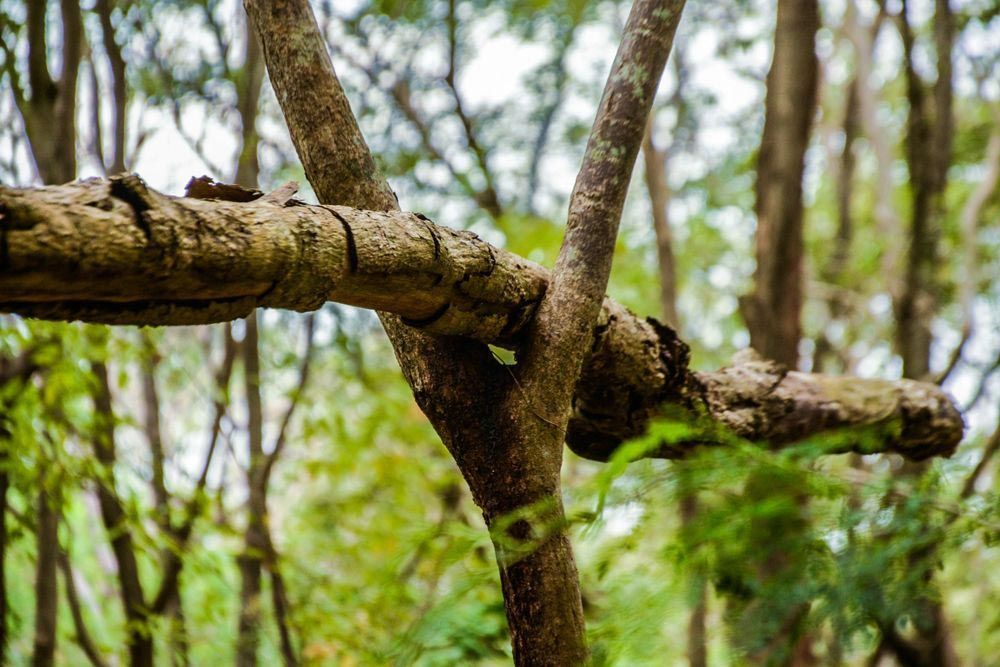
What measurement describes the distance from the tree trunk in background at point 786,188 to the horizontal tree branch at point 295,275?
4.50 ft

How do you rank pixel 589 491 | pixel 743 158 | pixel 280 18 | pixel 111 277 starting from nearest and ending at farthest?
pixel 111 277, pixel 589 491, pixel 280 18, pixel 743 158

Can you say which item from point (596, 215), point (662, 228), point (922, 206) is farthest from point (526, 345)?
point (662, 228)

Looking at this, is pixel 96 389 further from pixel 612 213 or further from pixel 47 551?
pixel 612 213

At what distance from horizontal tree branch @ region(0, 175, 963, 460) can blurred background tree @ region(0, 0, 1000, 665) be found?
0.18 m

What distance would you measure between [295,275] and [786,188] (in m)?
2.04

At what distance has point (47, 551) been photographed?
6.65 feet

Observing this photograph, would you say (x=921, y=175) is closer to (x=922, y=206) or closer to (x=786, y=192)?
(x=922, y=206)

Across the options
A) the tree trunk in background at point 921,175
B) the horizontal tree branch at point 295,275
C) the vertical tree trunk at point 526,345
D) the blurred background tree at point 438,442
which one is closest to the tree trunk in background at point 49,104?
the blurred background tree at point 438,442

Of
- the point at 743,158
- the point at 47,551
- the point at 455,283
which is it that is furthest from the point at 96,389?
the point at 743,158

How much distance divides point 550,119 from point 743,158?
135cm

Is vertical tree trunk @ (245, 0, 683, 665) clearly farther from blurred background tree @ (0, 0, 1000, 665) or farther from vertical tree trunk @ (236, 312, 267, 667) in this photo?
vertical tree trunk @ (236, 312, 267, 667)

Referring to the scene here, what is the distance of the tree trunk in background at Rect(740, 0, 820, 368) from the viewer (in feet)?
7.96

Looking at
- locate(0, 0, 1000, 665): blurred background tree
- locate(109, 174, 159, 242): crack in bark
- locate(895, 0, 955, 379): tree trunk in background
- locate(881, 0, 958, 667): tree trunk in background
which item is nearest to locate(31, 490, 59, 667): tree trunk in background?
locate(0, 0, 1000, 665): blurred background tree

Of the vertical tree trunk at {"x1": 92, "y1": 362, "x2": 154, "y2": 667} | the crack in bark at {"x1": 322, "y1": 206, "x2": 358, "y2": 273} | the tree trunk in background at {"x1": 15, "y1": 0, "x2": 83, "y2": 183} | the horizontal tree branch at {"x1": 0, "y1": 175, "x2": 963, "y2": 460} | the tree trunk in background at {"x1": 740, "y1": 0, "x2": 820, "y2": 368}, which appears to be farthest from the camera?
the tree trunk in background at {"x1": 740, "y1": 0, "x2": 820, "y2": 368}
